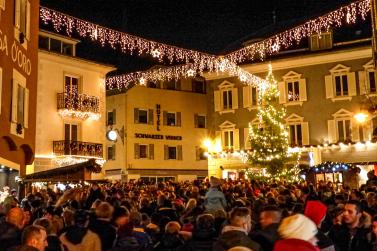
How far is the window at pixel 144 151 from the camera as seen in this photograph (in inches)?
1800

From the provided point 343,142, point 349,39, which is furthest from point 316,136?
point 349,39

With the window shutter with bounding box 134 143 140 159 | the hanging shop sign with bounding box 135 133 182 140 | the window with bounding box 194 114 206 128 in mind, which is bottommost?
the window shutter with bounding box 134 143 140 159

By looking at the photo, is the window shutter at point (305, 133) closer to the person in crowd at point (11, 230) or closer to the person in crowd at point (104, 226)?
the person in crowd at point (104, 226)

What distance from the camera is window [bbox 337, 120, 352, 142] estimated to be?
39219 mm

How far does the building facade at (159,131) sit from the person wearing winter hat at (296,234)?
40.6 metres

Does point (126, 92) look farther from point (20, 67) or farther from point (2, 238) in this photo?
point (2, 238)

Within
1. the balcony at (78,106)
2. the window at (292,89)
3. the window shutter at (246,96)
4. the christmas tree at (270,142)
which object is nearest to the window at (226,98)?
the window shutter at (246,96)

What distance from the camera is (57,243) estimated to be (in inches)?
258

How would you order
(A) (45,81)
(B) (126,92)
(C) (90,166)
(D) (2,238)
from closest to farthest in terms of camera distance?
(D) (2,238) < (C) (90,166) < (A) (45,81) < (B) (126,92)

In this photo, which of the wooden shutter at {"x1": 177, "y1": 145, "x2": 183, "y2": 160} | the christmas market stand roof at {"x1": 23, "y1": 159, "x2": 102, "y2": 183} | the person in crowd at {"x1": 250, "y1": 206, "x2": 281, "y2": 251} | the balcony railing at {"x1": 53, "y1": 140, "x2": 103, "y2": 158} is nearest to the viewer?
the person in crowd at {"x1": 250, "y1": 206, "x2": 281, "y2": 251}

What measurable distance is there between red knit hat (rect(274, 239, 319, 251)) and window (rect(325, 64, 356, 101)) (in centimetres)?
3737

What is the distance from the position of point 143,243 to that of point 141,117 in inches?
1558

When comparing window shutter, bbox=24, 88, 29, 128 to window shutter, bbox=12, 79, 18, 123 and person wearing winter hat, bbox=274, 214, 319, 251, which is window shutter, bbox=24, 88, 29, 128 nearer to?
window shutter, bbox=12, 79, 18, 123

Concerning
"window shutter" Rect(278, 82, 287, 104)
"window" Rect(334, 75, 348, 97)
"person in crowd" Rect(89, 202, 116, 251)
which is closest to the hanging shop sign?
"window shutter" Rect(278, 82, 287, 104)
